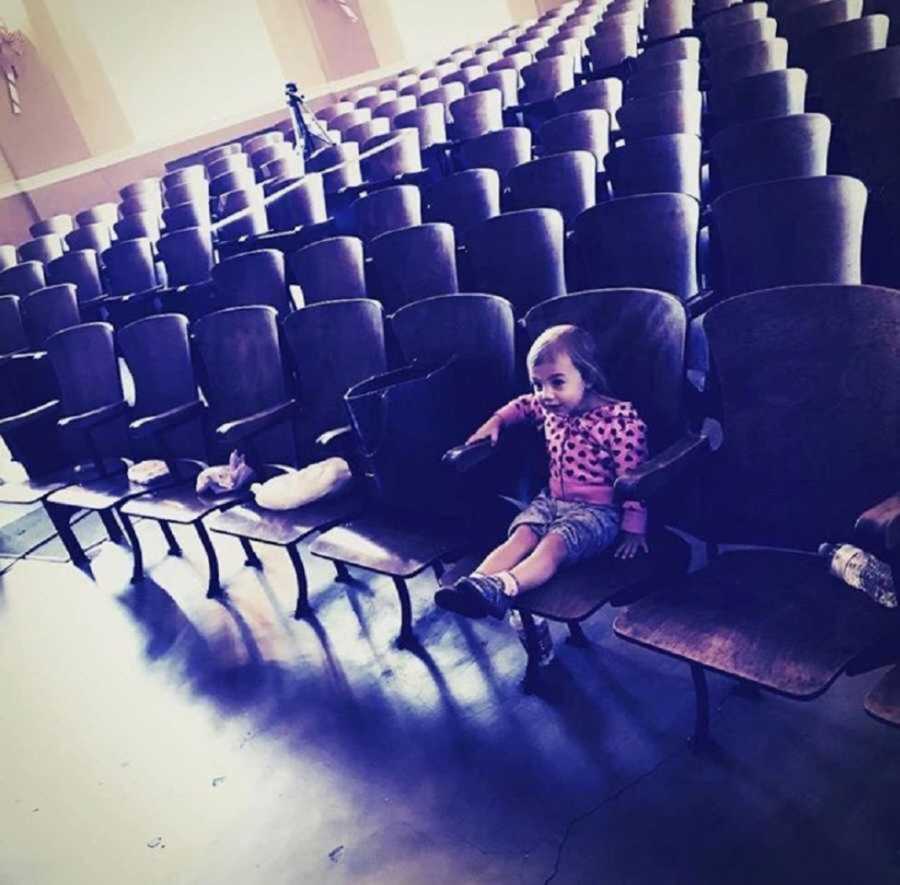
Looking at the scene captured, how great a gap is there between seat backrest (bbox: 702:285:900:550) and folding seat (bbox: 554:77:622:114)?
300 cm

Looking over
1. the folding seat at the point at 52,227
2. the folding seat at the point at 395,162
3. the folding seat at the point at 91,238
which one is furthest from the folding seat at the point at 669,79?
the folding seat at the point at 52,227

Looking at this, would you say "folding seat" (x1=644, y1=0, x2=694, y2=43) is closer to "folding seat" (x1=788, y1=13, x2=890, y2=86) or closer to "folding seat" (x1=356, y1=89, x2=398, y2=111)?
"folding seat" (x1=788, y1=13, x2=890, y2=86)

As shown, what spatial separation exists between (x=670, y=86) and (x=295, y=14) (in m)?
8.79

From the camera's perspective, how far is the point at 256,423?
236cm

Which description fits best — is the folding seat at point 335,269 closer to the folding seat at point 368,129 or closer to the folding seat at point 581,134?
the folding seat at point 581,134

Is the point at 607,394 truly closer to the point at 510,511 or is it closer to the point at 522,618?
the point at 510,511

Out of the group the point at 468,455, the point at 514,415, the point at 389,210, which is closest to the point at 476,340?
the point at 514,415

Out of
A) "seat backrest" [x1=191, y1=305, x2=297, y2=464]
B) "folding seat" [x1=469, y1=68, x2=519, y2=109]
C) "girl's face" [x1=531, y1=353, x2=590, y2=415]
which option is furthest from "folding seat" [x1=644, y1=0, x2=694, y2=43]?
"girl's face" [x1=531, y1=353, x2=590, y2=415]

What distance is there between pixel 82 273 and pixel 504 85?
3.25m

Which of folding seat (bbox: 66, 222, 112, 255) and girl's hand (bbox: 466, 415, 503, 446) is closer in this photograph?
girl's hand (bbox: 466, 415, 503, 446)

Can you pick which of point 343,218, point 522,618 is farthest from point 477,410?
point 343,218

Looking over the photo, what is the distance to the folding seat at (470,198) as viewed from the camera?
10.3ft

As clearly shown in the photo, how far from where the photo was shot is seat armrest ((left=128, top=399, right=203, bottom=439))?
2533 mm

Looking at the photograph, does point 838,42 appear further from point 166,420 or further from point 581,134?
point 166,420
